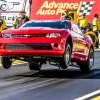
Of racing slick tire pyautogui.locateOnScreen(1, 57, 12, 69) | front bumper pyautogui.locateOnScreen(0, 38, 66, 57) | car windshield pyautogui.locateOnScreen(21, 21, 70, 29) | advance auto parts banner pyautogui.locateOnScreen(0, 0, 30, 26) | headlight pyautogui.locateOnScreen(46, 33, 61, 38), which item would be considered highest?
advance auto parts banner pyautogui.locateOnScreen(0, 0, 30, 26)

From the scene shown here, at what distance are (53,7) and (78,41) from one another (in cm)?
2101

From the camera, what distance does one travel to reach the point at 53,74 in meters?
12.5

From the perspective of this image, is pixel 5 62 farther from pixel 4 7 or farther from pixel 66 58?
pixel 4 7

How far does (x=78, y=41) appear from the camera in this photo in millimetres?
12781

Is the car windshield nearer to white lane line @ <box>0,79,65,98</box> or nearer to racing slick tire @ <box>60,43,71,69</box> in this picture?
racing slick tire @ <box>60,43,71,69</box>

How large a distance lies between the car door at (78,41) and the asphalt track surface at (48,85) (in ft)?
2.10

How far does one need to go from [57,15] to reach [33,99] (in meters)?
25.7

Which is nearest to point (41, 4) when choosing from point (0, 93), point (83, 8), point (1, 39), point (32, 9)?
point (32, 9)

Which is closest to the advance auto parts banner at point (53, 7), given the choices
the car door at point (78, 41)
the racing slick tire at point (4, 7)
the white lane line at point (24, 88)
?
the racing slick tire at point (4, 7)

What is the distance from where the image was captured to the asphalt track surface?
8.38 metres

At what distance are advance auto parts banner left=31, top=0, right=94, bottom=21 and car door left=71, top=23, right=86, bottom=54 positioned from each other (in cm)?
1951

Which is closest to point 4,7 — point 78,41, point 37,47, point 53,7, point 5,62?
point 53,7

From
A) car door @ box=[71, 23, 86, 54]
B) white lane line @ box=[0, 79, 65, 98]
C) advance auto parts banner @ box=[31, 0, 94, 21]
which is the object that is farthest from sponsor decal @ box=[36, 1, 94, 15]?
white lane line @ box=[0, 79, 65, 98]

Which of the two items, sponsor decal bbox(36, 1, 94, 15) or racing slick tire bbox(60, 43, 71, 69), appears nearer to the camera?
racing slick tire bbox(60, 43, 71, 69)
